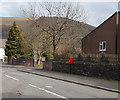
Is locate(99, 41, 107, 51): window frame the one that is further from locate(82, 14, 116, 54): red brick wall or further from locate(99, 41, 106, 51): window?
locate(82, 14, 116, 54): red brick wall

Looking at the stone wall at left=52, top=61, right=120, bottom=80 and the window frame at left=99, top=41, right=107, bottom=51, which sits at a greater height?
the window frame at left=99, top=41, right=107, bottom=51

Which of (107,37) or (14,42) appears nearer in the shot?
(107,37)

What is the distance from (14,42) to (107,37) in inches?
1222

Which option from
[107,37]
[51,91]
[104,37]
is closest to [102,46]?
[104,37]

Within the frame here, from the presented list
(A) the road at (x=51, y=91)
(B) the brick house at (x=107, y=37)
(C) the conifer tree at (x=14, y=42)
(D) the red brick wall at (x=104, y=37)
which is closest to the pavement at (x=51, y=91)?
(A) the road at (x=51, y=91)

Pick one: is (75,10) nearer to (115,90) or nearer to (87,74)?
(87,74)

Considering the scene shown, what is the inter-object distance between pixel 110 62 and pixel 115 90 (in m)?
5.78

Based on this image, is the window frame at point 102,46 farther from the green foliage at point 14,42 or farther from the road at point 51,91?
the green foliage at point 14,42

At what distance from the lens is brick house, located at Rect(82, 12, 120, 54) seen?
28500 mm

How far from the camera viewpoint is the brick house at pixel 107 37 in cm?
2850

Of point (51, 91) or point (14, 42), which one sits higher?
point (14, 42)

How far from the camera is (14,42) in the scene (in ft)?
185

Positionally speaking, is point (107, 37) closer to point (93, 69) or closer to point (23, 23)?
point (93, 69)

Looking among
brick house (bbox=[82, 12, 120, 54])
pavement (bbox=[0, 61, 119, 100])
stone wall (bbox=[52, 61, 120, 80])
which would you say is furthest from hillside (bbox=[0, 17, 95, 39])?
pavement (bbox=[0, 61, 119, 100])
